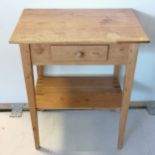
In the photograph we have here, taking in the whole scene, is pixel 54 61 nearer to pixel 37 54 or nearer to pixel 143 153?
pixel 37 54

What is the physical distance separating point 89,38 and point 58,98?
0.53m

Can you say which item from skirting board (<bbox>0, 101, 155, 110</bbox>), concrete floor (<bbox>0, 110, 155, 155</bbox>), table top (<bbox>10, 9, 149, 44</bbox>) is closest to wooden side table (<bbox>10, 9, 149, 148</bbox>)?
table top (<bbox>10, 9, 149, 44</bbox>)

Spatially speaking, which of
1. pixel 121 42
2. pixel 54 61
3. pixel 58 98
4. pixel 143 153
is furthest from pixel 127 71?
pixel 143 153

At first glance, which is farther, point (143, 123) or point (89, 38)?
point (143, 123)

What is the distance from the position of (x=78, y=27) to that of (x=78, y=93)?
489 mm

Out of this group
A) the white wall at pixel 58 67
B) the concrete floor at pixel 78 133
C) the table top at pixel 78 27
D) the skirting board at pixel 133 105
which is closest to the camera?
the table top at pixel 78 27

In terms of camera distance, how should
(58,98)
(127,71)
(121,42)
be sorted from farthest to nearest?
(58,98)
(127,71)
(121,42)

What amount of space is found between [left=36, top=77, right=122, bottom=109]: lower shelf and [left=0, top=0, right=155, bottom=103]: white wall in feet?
0.23

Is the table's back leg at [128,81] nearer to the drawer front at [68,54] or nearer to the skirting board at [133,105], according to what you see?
the drawer front at [68,54]

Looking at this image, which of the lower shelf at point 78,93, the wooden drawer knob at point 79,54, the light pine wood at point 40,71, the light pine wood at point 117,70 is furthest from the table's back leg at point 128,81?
the light pine wood at point 40,71

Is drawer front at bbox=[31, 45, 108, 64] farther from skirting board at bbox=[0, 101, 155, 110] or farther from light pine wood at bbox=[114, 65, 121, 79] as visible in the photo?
skirting board at bbox=[0, 101, 155, 110]

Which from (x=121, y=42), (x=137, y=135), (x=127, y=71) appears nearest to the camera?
(x=121, y=42)

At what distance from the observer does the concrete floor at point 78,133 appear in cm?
150

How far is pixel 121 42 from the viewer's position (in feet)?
3.42
